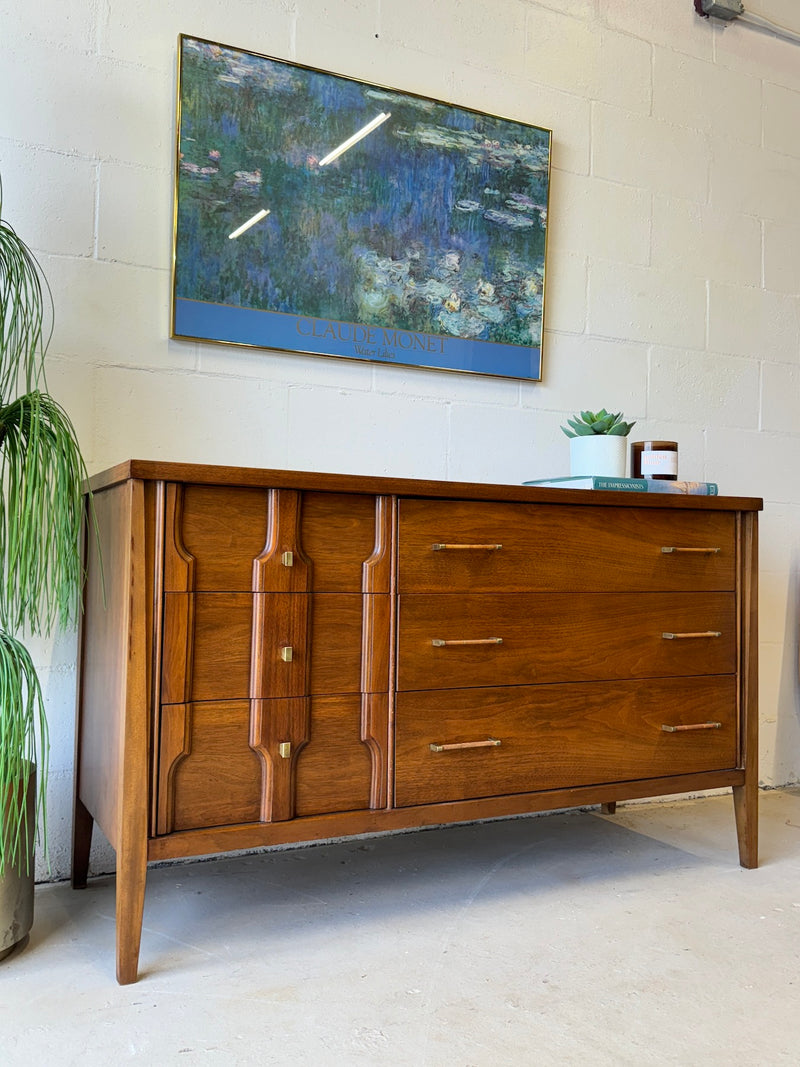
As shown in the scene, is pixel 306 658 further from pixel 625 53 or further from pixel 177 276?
pixel 625 53

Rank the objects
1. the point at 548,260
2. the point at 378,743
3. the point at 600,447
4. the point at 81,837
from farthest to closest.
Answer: the point at 548,260 → the point at 600,447 → the point at 81,837 → the point at 378,743

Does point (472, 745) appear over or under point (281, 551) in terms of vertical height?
under

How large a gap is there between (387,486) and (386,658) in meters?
0.32

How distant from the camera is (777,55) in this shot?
9.48 feet

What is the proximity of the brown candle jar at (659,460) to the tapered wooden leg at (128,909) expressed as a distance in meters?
1.42

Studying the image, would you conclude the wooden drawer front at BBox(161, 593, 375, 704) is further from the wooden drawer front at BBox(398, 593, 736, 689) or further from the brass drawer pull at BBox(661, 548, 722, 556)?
the brass drawer pull at BBox(661, 548, 722, 556)

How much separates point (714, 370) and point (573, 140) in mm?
802

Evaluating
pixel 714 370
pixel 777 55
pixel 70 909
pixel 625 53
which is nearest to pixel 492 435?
pixel 714 370

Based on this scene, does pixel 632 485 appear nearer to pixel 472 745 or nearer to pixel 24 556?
pixel 472 745

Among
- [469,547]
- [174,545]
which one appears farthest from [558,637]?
[174,545]

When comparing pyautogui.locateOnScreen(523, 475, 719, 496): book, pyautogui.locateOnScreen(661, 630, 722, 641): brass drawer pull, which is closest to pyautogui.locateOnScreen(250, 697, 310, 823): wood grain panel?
pyautogui.locateOnScreen(523, 475, 719, 496): book

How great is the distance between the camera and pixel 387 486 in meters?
1.67

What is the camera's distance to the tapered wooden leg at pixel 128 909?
1.44 meters

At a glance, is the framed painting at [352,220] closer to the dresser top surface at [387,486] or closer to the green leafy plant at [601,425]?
the green leafy plant at [601,425]
